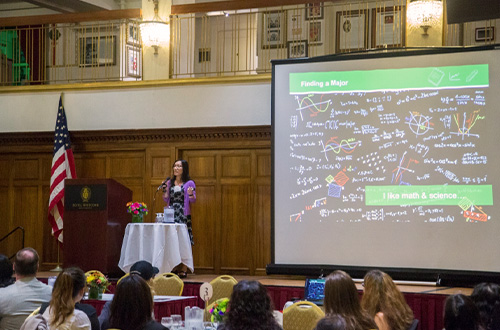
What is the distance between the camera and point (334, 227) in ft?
25.8

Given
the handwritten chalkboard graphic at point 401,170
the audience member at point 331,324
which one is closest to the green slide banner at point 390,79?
the handwritten chalkboard graphic at point 401,170

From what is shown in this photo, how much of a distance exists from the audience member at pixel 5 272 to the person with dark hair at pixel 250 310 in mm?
2235

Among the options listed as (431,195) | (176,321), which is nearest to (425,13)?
(431,195)

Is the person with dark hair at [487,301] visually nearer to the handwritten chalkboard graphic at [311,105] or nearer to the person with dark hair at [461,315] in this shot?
the person with dark hair at [461,315]

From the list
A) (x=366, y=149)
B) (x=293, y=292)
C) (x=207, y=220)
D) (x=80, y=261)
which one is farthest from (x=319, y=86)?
(x=80, y=261)

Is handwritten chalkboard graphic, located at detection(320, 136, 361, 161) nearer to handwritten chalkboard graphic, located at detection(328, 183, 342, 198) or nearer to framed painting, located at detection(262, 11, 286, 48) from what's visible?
handwritten chalkboard graphic, located at detection(328, 183, 342, 198)

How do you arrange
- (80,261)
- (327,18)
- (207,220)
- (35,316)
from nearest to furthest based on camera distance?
(35,316), (80,261), (207,220), (327,18)

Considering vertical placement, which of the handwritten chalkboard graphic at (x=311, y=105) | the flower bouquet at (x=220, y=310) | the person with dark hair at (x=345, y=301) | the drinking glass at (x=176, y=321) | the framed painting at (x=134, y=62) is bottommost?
the drinking glass at (x=176, y=321)

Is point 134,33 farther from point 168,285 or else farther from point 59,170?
point 168,285

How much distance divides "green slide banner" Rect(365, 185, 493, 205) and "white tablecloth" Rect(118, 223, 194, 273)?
2353 mm

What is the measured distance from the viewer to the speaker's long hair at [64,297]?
4.01 meters

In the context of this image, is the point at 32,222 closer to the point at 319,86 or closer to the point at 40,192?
the point at 40,192

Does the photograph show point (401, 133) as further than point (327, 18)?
No

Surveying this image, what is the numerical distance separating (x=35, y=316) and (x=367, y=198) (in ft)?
15.9
